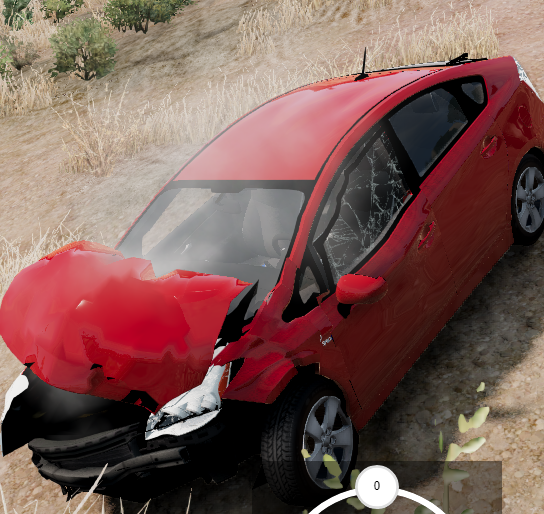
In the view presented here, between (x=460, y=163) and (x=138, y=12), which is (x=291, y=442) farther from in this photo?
(x=138, y=12)

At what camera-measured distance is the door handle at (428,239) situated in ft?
9.70

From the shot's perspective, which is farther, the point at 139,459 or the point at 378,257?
the point at 378,257

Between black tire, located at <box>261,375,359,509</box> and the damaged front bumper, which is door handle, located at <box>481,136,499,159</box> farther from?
the damaged front bumper

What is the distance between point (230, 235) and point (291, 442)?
148 cm

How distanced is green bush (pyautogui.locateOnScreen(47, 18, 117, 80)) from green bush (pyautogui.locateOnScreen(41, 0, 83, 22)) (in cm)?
520

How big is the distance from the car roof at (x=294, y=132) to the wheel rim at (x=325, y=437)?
1186mm

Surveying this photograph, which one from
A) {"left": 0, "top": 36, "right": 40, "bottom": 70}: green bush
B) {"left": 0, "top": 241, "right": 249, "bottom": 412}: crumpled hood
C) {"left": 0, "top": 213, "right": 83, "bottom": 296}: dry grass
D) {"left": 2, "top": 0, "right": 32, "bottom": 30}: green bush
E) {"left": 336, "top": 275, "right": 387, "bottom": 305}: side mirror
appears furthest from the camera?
{"left": 2, "top": 0, "right": 32, "bottom": 30}: green bush

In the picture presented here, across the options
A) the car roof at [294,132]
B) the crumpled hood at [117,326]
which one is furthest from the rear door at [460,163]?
the crumpled hood at [117,326]

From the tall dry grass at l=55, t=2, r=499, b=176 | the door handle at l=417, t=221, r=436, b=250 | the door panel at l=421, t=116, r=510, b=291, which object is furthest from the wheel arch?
the tall dry grass at l=55, t=2, r=499, b=176

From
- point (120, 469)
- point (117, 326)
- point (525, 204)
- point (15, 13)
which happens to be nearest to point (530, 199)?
point (525, 204)

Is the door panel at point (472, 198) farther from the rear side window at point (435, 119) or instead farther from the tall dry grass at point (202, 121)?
the tall dry grass at point (202, 121)

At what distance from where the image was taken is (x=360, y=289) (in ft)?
8.25

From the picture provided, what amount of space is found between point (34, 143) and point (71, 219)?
3.73 metres

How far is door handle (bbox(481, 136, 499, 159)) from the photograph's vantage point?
3.41m
